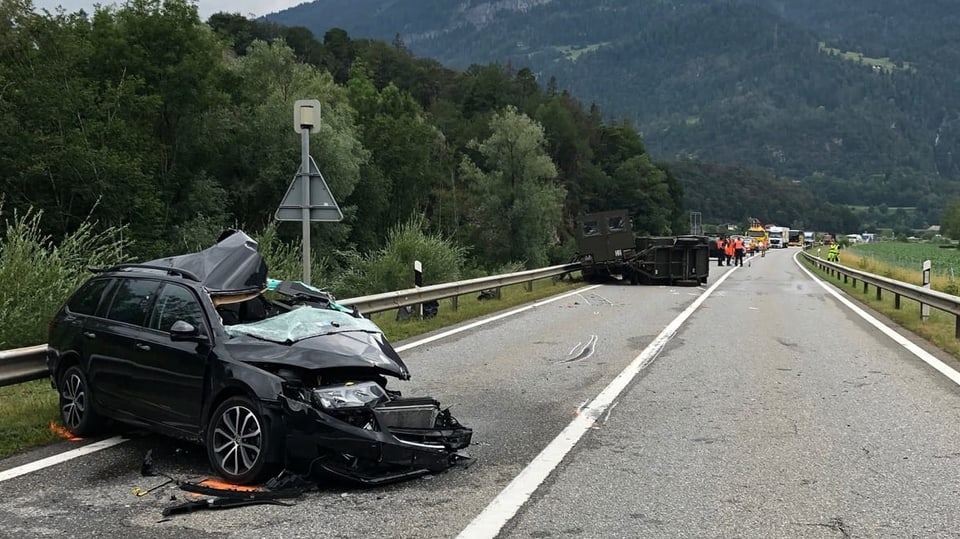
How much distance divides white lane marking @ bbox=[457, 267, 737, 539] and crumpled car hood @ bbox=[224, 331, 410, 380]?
1.10m

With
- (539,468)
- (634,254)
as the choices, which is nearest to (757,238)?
(634,254)

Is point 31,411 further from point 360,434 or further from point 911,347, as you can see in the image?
point 911,347

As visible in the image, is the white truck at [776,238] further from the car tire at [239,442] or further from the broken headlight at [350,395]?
the car tire at [239,442]

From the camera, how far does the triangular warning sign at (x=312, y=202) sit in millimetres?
11508

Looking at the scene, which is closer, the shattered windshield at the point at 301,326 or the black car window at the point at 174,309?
the shattered windshield at the point at 301,326

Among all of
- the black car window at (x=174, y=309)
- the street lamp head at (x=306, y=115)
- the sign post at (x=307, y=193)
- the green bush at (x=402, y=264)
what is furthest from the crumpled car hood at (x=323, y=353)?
the green bush at (x=402, y=264)

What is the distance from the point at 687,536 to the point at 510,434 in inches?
95.1

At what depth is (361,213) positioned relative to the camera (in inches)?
2199

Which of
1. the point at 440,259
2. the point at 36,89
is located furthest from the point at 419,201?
the point at 440,259

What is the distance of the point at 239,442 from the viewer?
521 centimetres

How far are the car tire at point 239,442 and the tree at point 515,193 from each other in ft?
185

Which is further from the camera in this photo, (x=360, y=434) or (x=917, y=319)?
(x=917, y=319)

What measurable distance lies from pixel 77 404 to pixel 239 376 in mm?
2039

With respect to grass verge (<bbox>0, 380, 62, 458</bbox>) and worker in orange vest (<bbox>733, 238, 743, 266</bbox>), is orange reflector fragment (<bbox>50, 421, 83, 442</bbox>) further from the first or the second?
worker in orange vest (<bbox>733, 238, 743, 266</bbox>)
